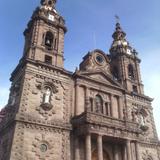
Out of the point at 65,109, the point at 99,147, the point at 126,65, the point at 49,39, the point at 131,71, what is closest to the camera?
the point at 99,147

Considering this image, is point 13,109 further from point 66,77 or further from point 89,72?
point 89,72

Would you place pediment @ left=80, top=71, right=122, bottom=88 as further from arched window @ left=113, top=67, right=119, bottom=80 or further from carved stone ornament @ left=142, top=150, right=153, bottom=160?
carved stone ornament @ left=142, top=150, right=153, bottom=160

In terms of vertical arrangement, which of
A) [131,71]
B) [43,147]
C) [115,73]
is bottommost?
[43,147]

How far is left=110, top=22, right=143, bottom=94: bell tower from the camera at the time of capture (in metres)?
38.4

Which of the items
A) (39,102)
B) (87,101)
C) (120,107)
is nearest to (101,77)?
(120,107)

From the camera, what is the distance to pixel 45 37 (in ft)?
109

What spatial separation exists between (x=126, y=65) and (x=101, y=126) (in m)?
15.4

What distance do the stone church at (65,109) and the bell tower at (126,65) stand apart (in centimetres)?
23

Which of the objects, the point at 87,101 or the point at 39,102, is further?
the point at 87,101

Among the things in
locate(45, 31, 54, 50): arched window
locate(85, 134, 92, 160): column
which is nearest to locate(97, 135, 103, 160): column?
locate(85, 134, 92, 160): column

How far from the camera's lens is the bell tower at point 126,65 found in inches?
1511

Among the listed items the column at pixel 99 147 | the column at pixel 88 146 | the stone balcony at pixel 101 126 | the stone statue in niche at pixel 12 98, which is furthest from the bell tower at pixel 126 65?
the stone statue in niche at pixel 12 98

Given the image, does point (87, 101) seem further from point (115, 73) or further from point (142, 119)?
point (115, 73)

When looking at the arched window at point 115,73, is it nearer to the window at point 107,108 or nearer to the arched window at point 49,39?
the window at point 107,108
